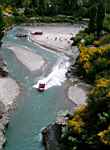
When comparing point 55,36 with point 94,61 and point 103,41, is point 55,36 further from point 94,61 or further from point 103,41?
point 94,61

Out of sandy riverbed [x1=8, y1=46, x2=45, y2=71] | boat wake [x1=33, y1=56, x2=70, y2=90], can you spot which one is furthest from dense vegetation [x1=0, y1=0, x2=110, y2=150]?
sandy riverbed [x1=8, y1=46, x2=45, y2=71]

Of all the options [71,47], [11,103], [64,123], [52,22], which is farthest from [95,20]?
[64,123]

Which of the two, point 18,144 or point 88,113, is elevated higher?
point 88,113

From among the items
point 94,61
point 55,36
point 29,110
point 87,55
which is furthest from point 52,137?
point 55,36

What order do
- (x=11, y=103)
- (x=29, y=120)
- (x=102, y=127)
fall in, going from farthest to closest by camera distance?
(x=11, y=103), (x=29, y=120), (x=102, y=127)

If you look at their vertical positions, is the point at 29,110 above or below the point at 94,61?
below

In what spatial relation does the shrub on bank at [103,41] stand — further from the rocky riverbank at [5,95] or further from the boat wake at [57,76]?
the rocky riverbank at [5,95]

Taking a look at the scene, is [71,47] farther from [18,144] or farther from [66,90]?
[18,144]

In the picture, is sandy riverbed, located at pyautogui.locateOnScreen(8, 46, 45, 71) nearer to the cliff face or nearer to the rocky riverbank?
the rocky riverbank
